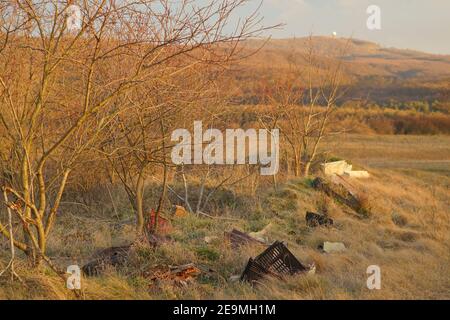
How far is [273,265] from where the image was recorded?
599 cm

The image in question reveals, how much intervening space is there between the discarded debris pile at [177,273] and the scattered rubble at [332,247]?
2333 millimetres

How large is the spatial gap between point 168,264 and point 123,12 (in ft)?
9.44

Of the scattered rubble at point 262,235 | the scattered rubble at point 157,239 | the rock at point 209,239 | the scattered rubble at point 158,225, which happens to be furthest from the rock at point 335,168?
the scattered rubble at point 157,239

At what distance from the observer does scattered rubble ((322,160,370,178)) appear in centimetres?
1489

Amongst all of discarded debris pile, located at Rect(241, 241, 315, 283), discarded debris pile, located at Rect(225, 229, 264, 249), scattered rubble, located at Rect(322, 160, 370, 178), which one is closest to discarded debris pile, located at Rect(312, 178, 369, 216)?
scattered rubble, located at Rect(322, 160, 370, 178)

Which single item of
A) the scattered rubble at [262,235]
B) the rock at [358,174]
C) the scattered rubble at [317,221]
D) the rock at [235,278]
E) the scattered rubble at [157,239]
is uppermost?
the scattered rubble at [157,239]

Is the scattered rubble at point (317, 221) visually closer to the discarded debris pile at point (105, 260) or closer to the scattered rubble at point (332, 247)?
the scattered rubble at point (332, 247)

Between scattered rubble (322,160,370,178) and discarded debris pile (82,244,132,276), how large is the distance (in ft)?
28.7

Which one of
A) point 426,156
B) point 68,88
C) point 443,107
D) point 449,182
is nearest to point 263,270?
point 68,88

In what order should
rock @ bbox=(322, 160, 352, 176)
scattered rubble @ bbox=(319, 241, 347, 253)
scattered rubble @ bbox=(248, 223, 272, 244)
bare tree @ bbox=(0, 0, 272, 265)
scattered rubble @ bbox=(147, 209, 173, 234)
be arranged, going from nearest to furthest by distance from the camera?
1. bare tree @ bbox=(0, 0, 272, 265)
2. scattered rubble @ bbox=(319, 241, 347, 253)
3. scattered rubble @ bbox=(248, 223, 272, 244)
4. scattered rubble @ bbox=(147, 209, 173, 234)
5. rock @ bbox=(322, 160, 352, 176)

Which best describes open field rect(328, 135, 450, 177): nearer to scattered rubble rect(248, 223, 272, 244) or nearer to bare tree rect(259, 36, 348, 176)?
bare tree rect(259, 36, 348, 176)

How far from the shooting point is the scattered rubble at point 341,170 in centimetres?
1489
